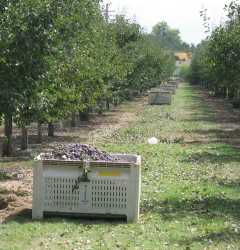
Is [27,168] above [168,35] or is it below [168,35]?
below

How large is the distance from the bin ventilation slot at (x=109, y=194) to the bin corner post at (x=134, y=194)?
104 mm

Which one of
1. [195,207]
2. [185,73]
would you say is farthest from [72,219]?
[185,73]

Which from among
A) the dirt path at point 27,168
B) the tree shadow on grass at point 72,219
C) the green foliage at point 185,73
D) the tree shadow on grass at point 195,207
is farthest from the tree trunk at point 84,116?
the green foliage at point 185,73

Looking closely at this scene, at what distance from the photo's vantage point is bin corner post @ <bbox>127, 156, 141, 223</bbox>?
9.26m

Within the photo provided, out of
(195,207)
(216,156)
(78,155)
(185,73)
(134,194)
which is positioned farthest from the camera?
(185,73)

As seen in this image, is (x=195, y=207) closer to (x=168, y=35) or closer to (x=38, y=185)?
(x=38, y=185)

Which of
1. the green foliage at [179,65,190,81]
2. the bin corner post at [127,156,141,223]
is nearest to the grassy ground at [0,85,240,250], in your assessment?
the bin corner post at [127,156,141,223]

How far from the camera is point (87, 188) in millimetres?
9297

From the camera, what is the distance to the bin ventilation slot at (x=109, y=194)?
9.27 m

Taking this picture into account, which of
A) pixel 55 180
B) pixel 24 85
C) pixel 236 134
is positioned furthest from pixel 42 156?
pixel 236 134

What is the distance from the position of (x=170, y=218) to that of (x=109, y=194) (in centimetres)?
114

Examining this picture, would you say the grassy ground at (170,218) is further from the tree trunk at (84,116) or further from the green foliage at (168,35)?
the green foliage at (168,35)

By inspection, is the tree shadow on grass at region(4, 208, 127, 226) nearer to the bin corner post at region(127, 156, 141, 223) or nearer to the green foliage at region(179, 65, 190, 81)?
the bin corner post at region(127, 156, 141, 223)

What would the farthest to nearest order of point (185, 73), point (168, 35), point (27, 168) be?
point (168, 35) < point (185, 73) < point (27, 168)
